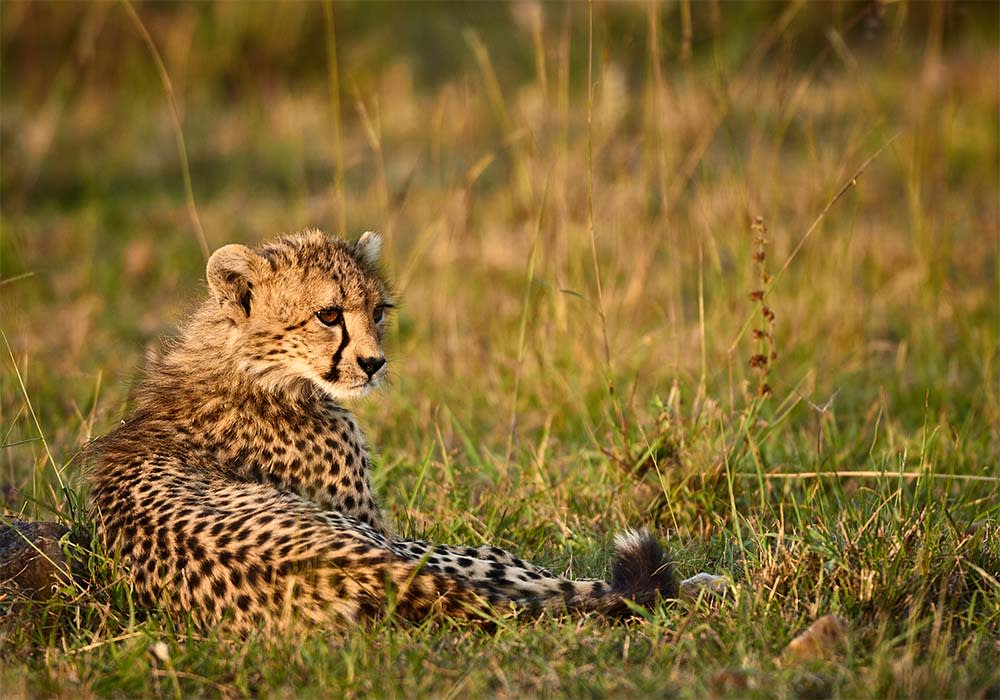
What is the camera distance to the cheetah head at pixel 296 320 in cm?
335

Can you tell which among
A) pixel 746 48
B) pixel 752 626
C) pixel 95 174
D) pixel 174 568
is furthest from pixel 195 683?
pixel 746 48

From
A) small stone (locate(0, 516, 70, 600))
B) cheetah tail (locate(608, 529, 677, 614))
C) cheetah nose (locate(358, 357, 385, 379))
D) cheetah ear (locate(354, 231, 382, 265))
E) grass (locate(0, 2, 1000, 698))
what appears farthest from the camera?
cheetah ear (locate(354, 231, 382, 265))

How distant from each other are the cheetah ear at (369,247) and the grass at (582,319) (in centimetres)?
52

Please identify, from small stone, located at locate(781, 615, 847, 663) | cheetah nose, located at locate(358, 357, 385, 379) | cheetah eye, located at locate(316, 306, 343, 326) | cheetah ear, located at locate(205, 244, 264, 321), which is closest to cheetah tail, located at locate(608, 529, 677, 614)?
small stone, located at locate(781, 615, 847, 663)

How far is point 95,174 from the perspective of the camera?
25.4 feet

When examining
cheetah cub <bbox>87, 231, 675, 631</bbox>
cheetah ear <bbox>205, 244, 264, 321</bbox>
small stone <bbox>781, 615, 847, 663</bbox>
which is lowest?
small stone <bbox>781, 615, 847, 663</bbox>

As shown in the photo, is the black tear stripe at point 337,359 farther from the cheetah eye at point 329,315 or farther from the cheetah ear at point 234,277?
the cheetah ear at point 234,277

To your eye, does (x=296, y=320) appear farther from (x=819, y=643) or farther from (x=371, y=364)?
(x=819, y=643)

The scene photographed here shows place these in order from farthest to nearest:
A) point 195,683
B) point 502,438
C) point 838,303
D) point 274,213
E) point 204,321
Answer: point 274,213 < point 838,303 < point 502,438 < point 204,321 < point 195,683

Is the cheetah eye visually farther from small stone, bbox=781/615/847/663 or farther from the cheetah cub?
small stone, bbox=781/615/847/663

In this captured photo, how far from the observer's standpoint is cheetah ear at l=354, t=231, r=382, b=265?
366 cm

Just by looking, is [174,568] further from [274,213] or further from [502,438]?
[274,213]

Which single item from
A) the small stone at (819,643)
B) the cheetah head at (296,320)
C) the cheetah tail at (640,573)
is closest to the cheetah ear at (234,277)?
the cheetah head at (296,320)

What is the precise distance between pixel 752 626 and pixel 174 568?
3.96 ft
